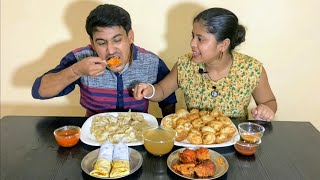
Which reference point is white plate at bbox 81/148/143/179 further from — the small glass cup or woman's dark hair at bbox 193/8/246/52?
woman's dark hair at bbox 193/8/246/52

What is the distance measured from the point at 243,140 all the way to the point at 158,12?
1.19m

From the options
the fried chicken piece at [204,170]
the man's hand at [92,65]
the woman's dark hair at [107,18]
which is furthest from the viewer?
the woman's dark hair at [107,18]

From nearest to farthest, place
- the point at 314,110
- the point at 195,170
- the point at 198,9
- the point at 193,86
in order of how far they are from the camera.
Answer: the point at 195,170, the point at 193,86, the point at 198,9, the point at 314,110

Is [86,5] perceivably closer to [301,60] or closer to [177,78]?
[177,78]

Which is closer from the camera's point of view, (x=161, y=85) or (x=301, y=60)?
(x=161, y=85)

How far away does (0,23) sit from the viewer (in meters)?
2.28

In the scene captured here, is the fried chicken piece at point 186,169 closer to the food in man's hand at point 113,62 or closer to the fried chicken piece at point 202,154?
the fried chicken piece at point 202,154

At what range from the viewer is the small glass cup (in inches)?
51.0

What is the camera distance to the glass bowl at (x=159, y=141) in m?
1.18

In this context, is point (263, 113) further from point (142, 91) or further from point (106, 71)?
point (106, 71)

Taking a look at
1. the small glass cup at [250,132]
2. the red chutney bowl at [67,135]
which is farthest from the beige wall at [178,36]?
the red chutney bowl at [67,135]

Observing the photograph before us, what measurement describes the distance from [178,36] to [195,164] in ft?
4.20

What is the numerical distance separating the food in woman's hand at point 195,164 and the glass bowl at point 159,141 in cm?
6

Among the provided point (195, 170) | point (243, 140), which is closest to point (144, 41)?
point (243, 140)
